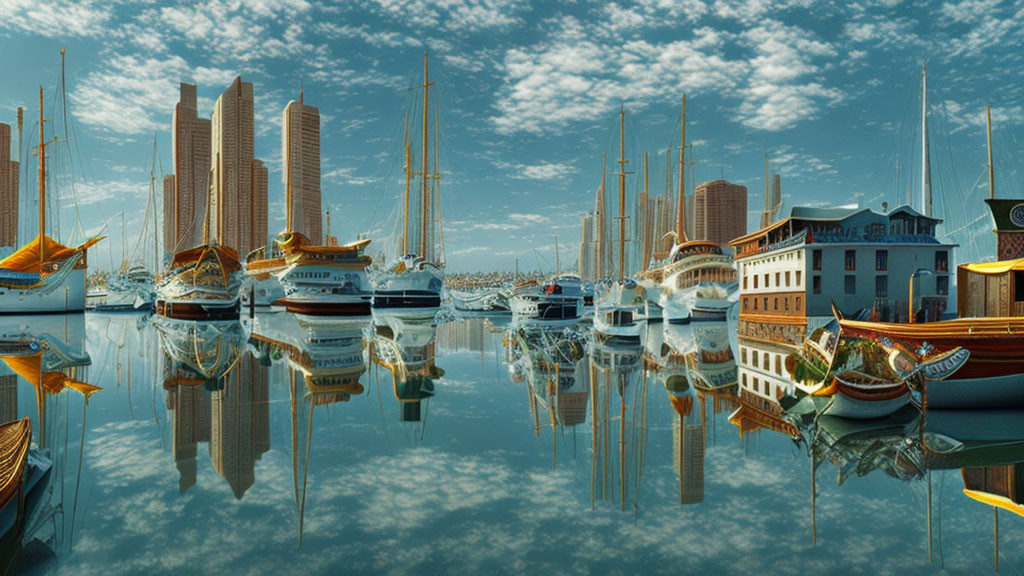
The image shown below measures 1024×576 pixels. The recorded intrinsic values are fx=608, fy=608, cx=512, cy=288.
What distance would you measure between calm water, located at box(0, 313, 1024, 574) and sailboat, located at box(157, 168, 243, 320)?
3056cm

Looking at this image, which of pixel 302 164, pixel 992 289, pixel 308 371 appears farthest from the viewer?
pixel 302 164

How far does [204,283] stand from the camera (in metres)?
45.5

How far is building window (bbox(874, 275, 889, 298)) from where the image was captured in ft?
96.7

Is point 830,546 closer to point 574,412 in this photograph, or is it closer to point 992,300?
point 574,412

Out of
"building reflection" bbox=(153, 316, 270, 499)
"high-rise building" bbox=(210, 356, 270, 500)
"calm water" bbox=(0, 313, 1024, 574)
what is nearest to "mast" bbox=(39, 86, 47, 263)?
"building reflection" bbox=(153, 316, 270, 499)

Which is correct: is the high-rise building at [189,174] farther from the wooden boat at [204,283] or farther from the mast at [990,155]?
the mast at [990,155]

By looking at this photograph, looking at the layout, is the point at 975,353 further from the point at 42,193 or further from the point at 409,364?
the point at 42,193

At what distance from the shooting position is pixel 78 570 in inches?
235

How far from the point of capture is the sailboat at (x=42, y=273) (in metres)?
47.9

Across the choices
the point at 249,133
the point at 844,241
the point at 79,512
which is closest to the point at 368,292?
the point at 844,241

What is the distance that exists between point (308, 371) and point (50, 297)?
4553 cm

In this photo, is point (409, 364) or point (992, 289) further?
point (409, 364)

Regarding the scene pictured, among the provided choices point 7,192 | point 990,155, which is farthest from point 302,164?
point 990,155

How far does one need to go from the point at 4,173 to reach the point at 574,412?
127595mm
